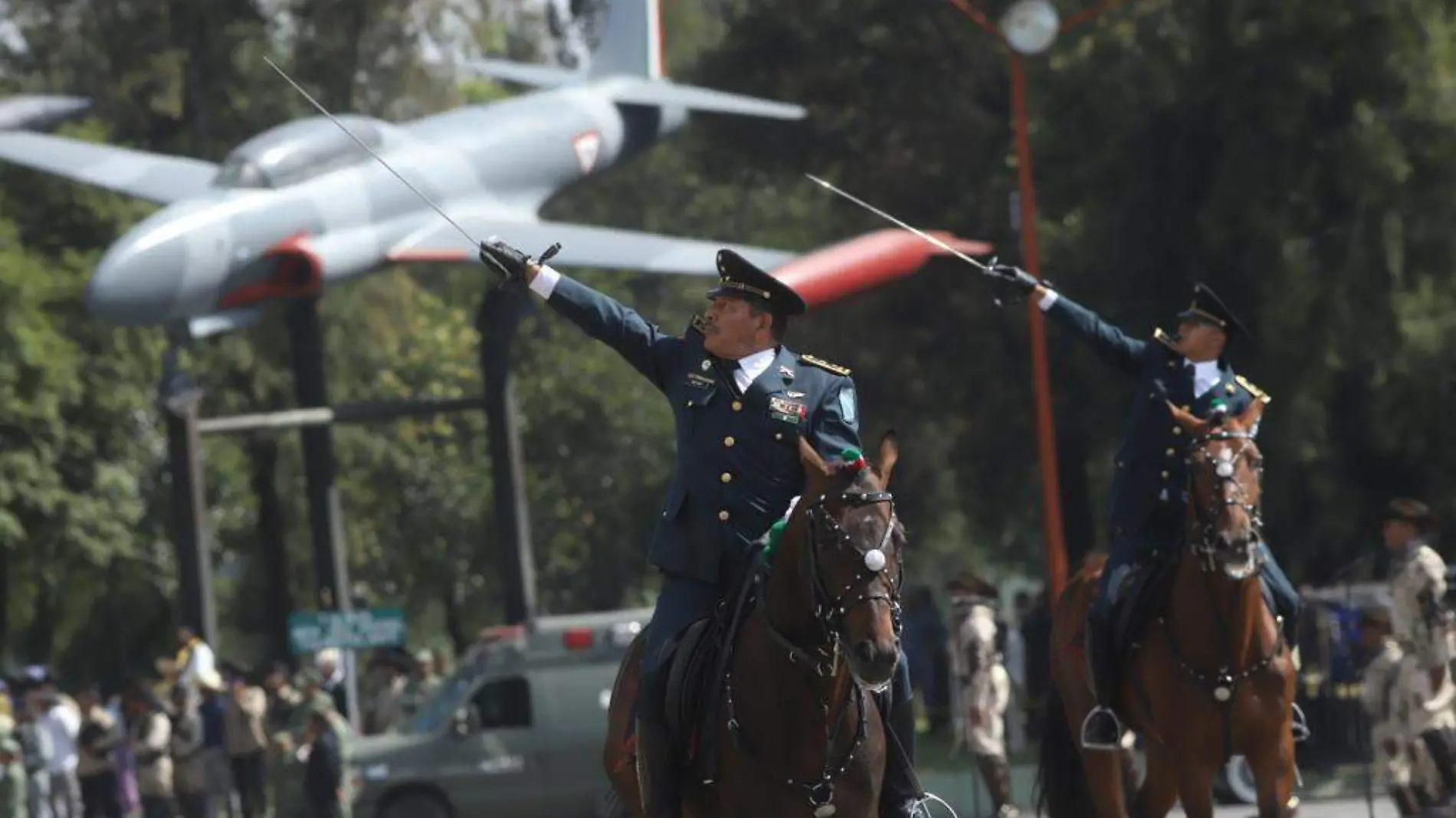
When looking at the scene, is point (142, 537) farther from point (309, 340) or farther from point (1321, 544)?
point (1321, 544)

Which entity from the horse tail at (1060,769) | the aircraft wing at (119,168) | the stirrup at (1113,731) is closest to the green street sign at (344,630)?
the aircraft wing at (119,168)

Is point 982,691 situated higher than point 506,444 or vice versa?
point 506,444

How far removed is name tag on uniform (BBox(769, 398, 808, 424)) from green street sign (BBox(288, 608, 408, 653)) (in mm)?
21354

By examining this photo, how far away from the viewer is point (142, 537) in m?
45.9

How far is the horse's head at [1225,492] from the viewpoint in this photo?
41.5ft

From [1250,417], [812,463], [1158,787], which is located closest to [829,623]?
[812,463]

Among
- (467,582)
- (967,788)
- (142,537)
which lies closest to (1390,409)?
(967,788)

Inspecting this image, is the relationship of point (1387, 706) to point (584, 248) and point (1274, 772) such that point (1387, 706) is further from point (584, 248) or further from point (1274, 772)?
point (584, 248)

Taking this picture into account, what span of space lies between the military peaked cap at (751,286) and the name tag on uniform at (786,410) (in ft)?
1.38

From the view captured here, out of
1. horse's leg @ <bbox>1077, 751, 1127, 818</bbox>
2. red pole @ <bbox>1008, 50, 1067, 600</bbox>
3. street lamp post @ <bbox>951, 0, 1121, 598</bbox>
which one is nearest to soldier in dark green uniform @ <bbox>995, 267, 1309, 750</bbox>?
horse's leg @ <bbox>1077, 751, 1127, 818</bbox>

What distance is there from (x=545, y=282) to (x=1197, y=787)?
15.4ft

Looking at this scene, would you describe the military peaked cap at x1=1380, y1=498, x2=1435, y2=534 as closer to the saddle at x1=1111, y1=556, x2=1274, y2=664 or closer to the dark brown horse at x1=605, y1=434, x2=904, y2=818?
the saddle at x1=1111, y1=556, x2=1274, y2=664

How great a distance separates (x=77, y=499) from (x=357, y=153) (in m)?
11.2

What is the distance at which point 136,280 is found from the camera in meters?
30.1
